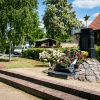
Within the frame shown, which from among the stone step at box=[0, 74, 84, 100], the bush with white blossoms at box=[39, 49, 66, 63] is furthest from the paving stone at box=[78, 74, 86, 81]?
the bush with white blossoms at box=[39, 49, 66, 63]

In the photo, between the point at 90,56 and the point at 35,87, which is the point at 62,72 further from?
the point at 35,87

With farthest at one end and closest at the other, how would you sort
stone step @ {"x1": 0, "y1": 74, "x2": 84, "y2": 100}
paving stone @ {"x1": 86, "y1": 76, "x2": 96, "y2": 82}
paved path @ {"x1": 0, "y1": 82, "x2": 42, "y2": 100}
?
paving stone @ {"x1": 86, "y1": 76, "x2": 96, "y2": 82} → paved path @ {"x1": 0, "y1": 82, "x2": 42, "y2": 100} → stone step @ {"x1": 0, "y1": 74, "x2": 84, "y2": 100}

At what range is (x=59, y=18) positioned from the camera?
56.5 meters

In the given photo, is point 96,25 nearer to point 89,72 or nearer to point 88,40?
point 88,40

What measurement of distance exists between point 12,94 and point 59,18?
4763 centimetres

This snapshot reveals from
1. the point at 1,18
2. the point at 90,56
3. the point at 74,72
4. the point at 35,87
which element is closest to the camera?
the point at 35,87

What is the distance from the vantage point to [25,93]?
10.1 meters

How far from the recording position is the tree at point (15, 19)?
2834 cm

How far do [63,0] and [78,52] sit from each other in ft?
151

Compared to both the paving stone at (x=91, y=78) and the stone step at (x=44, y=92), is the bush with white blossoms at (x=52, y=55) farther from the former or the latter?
the stone step at (x=44, y=92)

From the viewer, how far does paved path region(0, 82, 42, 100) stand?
30.2ft

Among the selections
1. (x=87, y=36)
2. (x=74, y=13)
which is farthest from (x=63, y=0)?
(x=87, y=36)

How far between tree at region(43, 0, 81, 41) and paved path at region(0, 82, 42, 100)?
45.0m

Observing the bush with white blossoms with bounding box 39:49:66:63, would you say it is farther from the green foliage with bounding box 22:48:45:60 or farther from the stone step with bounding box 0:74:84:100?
the green foliage with bounding box 22:48:45:60
